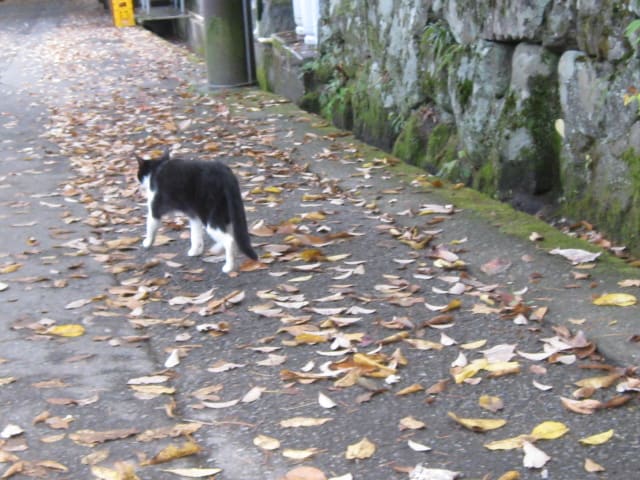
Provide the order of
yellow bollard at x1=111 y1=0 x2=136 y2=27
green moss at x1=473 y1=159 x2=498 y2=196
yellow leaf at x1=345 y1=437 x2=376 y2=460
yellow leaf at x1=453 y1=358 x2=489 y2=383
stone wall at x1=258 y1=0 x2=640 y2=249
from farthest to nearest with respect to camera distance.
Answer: yellow bollard at x1=111 y1=0 x2=136 y2=27
green moss at x1=473 y1=159 x2=498 y2=196
stone wall at x1=258 y1=0 x2=640 y2=249
yellow leaf at x1=453 y1=358 x2=489 y2=383
yellow leaf at x1=345 y1=437 x2=376 y2=460

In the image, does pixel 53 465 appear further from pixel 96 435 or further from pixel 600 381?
pixel 600 381

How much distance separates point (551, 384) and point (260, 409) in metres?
1.17

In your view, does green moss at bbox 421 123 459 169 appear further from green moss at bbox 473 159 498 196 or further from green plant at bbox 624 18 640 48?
green plant at bbox 624 18 640 48

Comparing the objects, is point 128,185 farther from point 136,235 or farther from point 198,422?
point 198,422

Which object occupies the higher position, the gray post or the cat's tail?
the gray post

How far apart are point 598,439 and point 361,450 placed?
836 mm

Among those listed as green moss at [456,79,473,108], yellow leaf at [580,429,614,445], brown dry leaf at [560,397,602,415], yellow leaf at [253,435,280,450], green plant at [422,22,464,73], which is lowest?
yellow leaf at [253,435,280,450]

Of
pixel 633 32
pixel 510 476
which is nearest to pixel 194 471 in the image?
pixel 510 476

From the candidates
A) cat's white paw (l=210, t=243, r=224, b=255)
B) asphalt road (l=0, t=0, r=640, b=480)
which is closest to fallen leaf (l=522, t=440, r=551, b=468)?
asphalt road (l=0, t=0, r=640, b=480)

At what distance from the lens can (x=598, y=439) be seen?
347 centimetres

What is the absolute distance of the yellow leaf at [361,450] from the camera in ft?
11.5

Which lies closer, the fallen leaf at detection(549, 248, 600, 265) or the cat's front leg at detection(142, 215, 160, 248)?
the fallen leaf at detection(549, 248, 600, 265)

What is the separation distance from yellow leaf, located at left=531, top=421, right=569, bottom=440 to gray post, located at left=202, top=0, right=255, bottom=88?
932 cm

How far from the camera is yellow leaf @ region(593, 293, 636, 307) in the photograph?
14.9 ft
